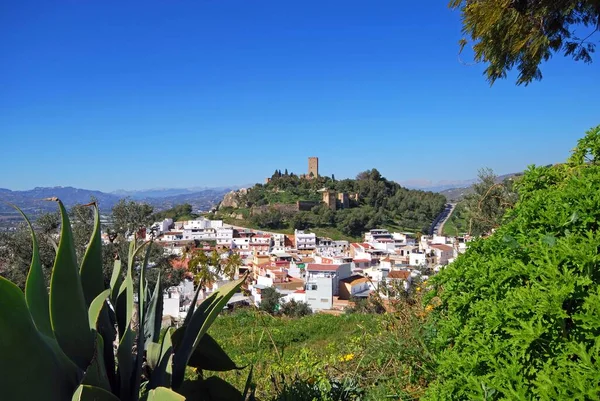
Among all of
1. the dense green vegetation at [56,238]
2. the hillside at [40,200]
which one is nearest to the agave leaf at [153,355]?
the hillside at [40,200]

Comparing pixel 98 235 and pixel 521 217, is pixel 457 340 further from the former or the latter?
pixel 98 235

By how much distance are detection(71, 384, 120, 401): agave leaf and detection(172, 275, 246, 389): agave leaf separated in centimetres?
30

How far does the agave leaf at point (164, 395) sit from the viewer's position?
1013 millimetres

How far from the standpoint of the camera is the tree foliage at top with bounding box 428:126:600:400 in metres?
0.91

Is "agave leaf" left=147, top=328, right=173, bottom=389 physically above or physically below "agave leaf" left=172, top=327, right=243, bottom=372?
above

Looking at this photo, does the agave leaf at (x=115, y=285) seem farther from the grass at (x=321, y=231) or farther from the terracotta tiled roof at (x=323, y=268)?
the grass at (x=321, y=231)

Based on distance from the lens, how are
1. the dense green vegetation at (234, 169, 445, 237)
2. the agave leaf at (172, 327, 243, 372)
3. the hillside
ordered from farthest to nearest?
the dense green vegetation at (234, 169, 445, 237), the hillside, the agave leaf at (172, 327, 243, 372)

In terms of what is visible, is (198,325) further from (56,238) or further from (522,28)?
(56,238)

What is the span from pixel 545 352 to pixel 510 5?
371 cm

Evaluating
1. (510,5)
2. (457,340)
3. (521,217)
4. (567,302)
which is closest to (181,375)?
(457,340)

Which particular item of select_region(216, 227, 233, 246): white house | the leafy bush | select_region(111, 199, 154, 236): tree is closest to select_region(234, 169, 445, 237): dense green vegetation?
select_region(216, 227, 233, 246): white house

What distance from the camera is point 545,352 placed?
38.7 inches

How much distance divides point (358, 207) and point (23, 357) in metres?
67.2

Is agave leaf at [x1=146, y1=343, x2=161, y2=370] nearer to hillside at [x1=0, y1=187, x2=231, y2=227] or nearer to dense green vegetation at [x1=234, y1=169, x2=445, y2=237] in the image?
hillside at [x1=0, y1=187, x2=231, y2=227]
